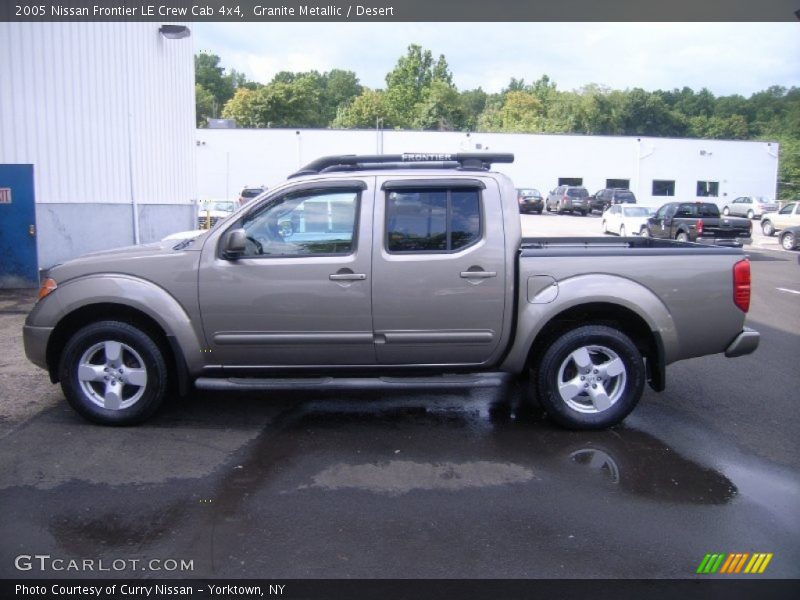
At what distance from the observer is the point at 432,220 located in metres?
5.35

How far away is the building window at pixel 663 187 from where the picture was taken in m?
53.7

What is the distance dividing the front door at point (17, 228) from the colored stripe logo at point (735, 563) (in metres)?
11.9

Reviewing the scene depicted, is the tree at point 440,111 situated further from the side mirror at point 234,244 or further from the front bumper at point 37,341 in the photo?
the front bumper at point 37,341

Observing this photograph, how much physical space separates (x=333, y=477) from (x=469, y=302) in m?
1.66

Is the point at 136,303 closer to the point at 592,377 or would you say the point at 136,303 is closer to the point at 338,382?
the point at 338,382

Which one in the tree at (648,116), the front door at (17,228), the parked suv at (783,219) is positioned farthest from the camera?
the tree at (648,116)

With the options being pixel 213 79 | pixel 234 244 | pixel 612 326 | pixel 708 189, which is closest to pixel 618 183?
pixel 708 189

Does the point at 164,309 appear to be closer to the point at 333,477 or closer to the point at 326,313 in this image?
the point at 326,313

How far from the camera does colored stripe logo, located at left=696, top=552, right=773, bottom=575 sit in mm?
3475

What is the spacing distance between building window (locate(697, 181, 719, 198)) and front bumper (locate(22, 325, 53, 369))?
56356mm

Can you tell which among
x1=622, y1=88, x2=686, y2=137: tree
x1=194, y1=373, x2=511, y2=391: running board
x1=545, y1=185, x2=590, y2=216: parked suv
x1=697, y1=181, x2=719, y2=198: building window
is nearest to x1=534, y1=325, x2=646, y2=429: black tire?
x1=194, y1=373, x2=511, y2=391: running board

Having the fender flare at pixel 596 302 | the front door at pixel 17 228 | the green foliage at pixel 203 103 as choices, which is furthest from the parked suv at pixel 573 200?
the green foliage at pixel 203 103

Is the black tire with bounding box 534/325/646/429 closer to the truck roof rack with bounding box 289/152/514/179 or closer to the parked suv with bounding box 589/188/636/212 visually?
the truck roof rack with bounding box 289/152/514/179

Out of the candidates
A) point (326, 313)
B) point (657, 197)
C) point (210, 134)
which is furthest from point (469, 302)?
point (657, 197)
